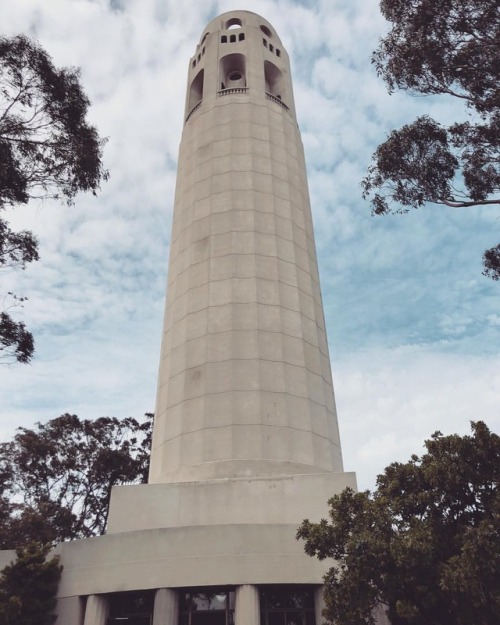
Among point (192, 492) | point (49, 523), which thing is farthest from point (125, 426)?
point (192, 492)

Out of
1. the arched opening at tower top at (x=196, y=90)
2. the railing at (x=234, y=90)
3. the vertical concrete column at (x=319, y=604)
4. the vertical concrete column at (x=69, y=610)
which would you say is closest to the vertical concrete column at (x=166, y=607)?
the vertical concrete column at (x=69, y=610)

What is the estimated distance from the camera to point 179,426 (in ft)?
68.5

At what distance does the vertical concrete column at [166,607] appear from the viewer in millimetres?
A: 15228

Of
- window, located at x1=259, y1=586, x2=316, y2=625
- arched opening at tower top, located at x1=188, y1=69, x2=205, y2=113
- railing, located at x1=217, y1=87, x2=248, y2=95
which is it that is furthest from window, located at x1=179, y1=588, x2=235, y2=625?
arched opening at tower top, located at x1=188, y1=69, x2=205, y2=113

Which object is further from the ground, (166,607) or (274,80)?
(274,80)

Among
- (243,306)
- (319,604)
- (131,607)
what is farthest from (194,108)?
(319,604)

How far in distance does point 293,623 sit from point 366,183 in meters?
13.1

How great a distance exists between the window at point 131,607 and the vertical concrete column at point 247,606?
2.67 m

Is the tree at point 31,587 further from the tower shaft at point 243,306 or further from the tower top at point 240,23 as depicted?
the tower top at point 240,23

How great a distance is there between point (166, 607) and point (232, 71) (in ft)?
94.1

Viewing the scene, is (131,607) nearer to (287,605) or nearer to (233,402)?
(287,605)

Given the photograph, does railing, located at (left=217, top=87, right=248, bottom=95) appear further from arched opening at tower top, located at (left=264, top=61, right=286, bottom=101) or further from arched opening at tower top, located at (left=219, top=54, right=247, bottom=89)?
arched opening at tower top, located at (left=264, top=61, right=286, bottom=101)

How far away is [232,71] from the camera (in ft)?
109

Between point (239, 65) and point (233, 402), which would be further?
point (239, 65)
